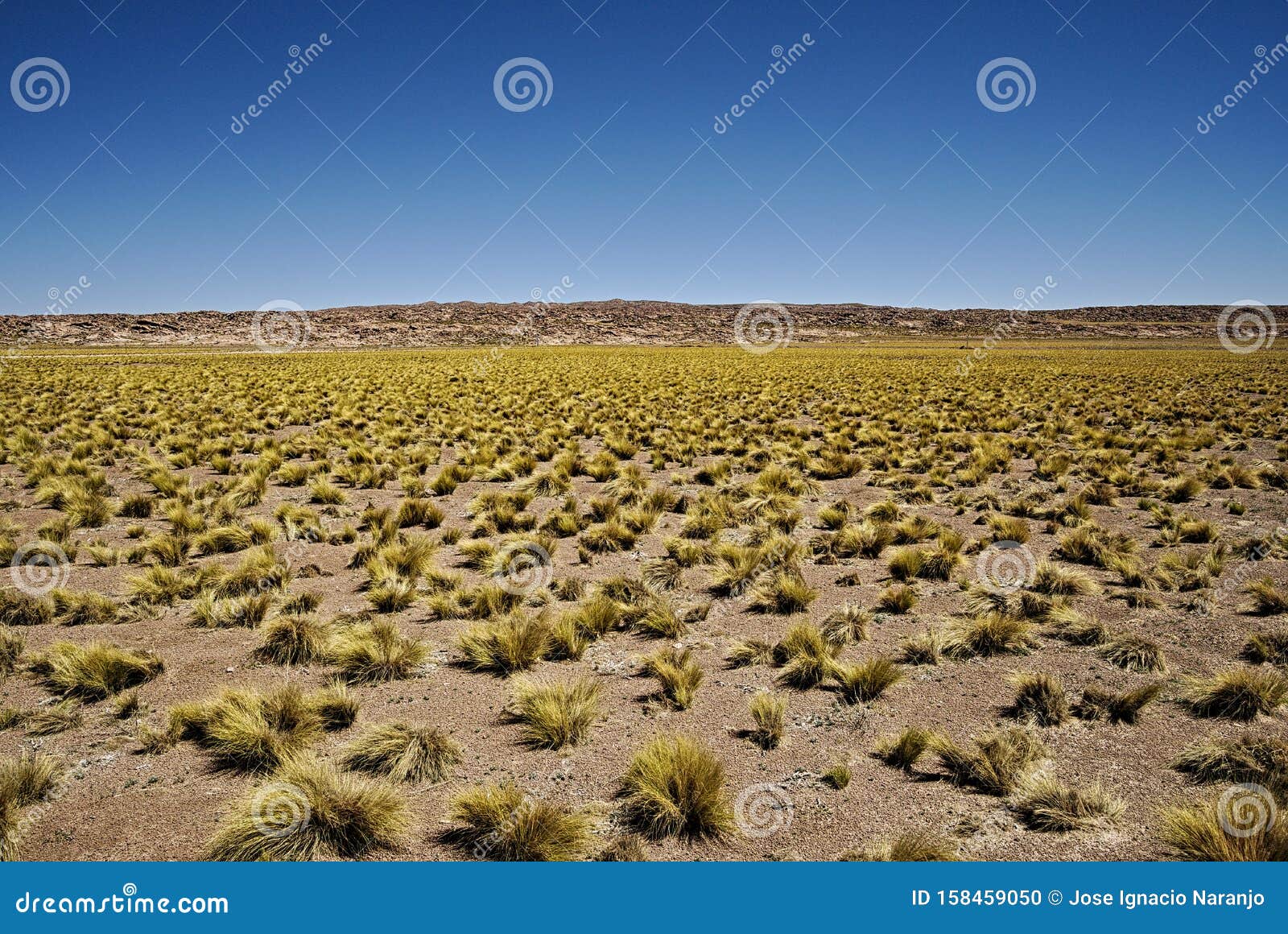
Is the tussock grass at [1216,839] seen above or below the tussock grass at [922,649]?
below

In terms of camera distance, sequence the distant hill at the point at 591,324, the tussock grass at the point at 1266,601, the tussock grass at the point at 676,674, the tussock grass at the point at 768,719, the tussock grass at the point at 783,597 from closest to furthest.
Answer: the tussock grass at the point at 768,719
the tussock grass at the point at 676,674
the tussock grass at the point at 1266,601
the tussock grass at the point at 783,597
the distant hill at the point at 591,324

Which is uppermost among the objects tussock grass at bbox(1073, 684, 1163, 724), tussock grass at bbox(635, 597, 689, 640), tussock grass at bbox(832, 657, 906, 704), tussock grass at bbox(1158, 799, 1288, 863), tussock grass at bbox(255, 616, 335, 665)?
tussock grass at bbox(635, 597, 689, 640)

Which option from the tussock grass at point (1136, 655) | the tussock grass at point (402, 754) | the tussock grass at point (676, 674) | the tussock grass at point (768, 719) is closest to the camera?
the tussock grass at point (402, 754)

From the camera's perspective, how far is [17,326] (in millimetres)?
97188

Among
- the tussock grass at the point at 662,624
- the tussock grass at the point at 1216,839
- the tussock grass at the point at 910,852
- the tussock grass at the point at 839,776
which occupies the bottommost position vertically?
the tussock grass at the point at 910,852

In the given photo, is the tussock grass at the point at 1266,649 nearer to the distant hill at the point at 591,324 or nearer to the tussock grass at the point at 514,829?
the tussock grass at the point at 514,829

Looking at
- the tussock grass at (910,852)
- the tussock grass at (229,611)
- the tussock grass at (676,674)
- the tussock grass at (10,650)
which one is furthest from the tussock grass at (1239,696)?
the tussock grass at (10,650)

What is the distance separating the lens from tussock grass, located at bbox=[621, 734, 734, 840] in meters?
3.08

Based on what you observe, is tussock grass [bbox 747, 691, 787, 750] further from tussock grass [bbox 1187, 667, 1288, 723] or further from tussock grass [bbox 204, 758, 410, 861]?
tussock grass [bbox 1187, 667, 1288, 723]

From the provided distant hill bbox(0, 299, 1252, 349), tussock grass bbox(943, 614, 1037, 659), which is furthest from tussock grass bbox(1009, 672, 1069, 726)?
distant hill bbox(0, 299, 1252, 349)

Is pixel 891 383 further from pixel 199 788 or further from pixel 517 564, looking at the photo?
pixel 199 788

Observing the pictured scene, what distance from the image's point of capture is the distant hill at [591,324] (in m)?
95.9

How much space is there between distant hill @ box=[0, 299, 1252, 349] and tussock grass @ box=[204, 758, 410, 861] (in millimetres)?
95983

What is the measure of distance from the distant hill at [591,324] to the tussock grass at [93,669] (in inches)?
3704
